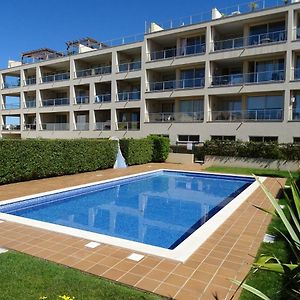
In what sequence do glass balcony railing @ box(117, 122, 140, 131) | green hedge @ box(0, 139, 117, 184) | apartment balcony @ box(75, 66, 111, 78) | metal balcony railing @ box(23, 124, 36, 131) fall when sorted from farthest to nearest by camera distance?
metal balcony railing @ box(23, 124, 36, 131), apartment balcony @ box(75, 66, 111, 78), glass balcony railing @ box(117, 122, 140, 131), green hedge @ box(0, 139, 117, 184)

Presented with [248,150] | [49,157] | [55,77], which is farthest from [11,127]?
[248,150]

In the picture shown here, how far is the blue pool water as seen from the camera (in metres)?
8.60

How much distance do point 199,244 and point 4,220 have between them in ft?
16.0

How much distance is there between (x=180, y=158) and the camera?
86.5ft

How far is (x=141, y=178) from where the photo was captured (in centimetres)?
1797

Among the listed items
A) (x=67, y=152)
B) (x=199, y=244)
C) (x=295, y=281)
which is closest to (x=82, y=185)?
(x=67, y=152)

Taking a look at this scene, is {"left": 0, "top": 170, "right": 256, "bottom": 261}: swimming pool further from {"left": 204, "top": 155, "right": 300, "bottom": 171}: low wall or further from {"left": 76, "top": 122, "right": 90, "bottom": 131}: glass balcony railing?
{"left": 76, "top": 122, "right": 90, "bottom": 131}: glass balcony railing

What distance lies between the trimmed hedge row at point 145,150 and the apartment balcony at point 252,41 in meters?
9.77

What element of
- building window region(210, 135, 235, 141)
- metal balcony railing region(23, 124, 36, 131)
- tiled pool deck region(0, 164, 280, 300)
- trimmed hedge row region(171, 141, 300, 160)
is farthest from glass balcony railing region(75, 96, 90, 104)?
tiled pool deck region(0, 164, 280, 300)

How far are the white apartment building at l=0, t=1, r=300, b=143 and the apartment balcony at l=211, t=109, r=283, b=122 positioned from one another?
0.26 ft

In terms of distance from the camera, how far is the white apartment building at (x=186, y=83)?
24688 millimetres

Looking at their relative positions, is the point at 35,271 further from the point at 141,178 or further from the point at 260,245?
the point at 141,178

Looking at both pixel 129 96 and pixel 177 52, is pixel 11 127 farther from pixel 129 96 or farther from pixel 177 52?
pixel 177 52

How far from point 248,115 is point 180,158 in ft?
21.8
